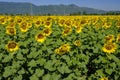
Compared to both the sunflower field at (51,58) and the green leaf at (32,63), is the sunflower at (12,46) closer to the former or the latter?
the sunflower field at (51,58)

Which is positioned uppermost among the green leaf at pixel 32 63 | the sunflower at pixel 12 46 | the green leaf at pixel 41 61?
the sunflower at pixel 12 46

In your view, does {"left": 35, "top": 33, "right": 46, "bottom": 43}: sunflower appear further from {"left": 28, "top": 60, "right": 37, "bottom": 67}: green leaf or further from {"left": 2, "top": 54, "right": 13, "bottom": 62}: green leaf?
{"left": 2, "top": 54, "right": 13, "bottom": 62}: green leaf

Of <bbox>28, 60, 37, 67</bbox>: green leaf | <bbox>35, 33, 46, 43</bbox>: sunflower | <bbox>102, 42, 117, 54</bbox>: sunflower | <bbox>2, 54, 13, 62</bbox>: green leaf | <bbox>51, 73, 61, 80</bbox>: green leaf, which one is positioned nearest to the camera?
<bbox>51, 73, 61, 80</bbox>: green leaf

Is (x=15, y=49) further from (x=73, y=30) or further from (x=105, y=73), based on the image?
(x=73, y=30)

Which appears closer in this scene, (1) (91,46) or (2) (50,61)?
(2) (50,61)

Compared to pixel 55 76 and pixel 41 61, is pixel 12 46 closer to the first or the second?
pixel 41 61

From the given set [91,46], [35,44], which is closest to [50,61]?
[35,44]

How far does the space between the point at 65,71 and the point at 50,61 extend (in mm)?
308

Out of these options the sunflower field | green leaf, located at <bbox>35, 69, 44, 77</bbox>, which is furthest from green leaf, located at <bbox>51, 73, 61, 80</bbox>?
green leaf, located at <bbox>35, 69, 44, 77</bbox>

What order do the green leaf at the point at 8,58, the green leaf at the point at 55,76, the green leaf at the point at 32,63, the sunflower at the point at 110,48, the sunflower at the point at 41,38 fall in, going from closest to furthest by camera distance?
the green leaf at the point at 55,76
the sunflower at the point at 110,48
the green leaf at the point at 32,63
the green leaf at the point at 8,58
the sunflower at the point at 41,38

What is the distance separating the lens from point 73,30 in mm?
7434

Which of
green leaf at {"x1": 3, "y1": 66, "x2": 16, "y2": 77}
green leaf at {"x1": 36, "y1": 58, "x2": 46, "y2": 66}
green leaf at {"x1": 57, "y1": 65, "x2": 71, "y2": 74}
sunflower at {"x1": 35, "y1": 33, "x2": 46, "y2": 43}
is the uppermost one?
sunflower at {"x1": 35, "y1": 33, "x2": 46, "y2": 43}

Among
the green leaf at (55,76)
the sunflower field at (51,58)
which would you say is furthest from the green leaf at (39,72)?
the green leaf at (55,76)

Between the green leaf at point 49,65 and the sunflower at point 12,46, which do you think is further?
the sunflower at point 12,46
